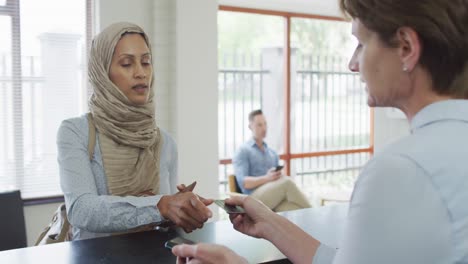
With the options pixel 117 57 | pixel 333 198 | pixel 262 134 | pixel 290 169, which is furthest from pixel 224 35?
pixel 117 57

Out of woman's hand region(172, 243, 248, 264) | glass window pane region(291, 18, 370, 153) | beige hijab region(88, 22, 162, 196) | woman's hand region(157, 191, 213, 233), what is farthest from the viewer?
glass window pane region(291, 18, 370, 153)

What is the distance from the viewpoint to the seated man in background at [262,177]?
4531 mm

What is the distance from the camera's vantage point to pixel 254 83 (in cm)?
543

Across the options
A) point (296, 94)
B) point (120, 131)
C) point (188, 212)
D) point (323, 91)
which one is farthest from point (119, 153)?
point (323, 91)

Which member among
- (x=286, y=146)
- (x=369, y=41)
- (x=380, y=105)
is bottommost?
(x=286, y=146)

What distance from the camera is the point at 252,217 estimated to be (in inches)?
53.0

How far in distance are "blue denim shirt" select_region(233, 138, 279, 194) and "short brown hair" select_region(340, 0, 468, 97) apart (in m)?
3.84

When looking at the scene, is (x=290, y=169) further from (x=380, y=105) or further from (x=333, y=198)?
(x=380, y=105)

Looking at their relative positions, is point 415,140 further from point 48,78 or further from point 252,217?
point 48,78

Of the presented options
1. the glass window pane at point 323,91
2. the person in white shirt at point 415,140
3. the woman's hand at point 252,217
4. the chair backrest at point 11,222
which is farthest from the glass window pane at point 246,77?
the person in white shirt at point 415,140

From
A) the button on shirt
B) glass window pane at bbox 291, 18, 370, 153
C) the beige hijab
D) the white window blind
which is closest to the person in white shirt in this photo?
the button on shirt

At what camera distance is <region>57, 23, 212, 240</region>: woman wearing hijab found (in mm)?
1563

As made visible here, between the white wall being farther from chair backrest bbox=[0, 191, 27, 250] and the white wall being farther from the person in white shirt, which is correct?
the person in white shirt

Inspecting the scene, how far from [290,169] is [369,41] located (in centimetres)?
502
